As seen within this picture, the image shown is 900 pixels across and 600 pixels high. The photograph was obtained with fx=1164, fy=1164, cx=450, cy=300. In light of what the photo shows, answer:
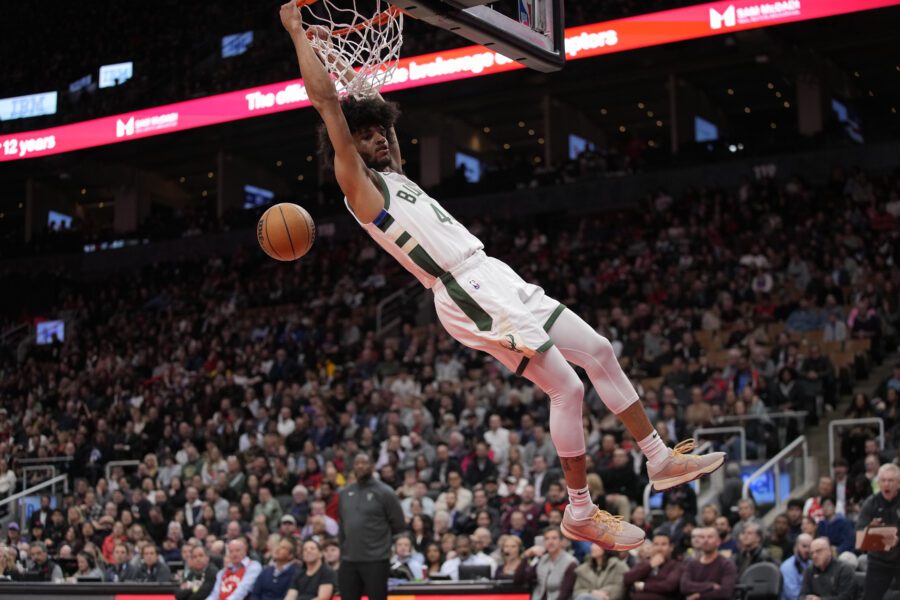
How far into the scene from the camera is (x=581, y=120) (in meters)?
31.1

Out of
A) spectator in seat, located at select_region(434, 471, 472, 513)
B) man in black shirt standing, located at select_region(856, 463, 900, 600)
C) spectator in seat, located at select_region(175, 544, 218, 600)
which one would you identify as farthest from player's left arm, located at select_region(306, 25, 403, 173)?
spectator in seat, located at select_region(434, 471, 472, 513)

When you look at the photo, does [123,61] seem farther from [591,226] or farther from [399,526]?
[399,526]

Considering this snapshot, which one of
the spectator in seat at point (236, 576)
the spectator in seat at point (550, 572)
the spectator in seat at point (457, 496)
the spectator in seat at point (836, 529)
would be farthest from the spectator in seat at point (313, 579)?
the spectator in seat at point (836, 529)

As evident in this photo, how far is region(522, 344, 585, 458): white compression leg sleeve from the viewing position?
5336mm

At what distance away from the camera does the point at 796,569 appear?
10727mm

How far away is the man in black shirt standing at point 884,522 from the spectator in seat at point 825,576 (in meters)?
1.46

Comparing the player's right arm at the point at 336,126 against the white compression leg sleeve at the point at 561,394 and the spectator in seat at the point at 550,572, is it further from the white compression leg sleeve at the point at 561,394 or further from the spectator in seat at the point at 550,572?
the spectator in seat at the point at 550,572

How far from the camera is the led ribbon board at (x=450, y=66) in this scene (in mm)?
17797

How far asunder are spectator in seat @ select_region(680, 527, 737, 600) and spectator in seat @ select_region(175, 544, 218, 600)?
198 inches

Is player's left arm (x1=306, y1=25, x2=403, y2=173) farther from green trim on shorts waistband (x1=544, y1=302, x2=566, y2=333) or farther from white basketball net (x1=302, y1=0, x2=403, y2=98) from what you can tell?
green trim on shorts waistband (x1=544, y1=302, x2=566, y2=333)

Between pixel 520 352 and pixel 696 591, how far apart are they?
227 inches

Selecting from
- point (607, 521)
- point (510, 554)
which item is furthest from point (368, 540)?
point (607, 521)

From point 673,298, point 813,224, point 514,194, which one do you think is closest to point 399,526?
point 673,298

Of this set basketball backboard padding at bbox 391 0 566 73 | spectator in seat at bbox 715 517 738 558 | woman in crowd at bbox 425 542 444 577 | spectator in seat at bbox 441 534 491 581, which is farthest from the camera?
woman in crowd at bbox 425 542 444 577
